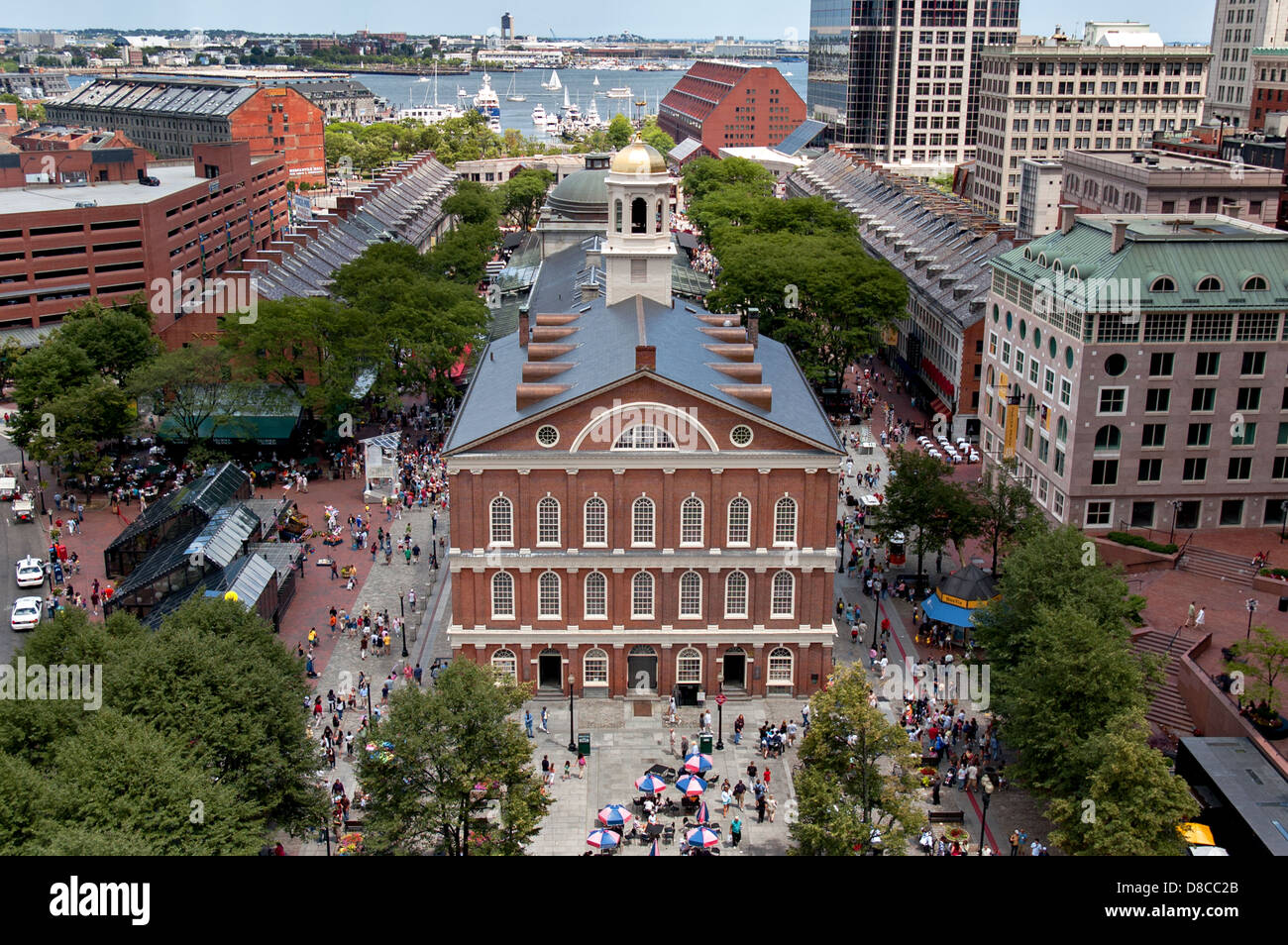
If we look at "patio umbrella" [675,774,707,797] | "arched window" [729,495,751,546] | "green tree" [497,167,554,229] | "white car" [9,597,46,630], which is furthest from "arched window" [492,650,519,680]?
"green tree" [497,167,554,229]

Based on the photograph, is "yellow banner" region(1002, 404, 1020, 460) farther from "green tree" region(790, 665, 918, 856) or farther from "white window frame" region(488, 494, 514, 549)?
"green tree" region(790, 665, 918, 856)

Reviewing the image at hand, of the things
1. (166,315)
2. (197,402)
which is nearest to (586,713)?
(197,402)

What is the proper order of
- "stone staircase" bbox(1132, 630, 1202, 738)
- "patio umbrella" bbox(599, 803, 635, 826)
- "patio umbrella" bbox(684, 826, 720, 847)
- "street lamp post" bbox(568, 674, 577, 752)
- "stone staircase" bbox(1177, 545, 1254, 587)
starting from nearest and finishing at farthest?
"patio umbrella" bbox(684, 826, 720, 847), "patio umbrella" bbox(599, 803, 635, 826), "stone staircase" bbox(1132, 630, 1202, 738), "street lamp post" bbox(568, 674, 577, 752), "stone staircase" bbox(1177, 545, 1254, 587)

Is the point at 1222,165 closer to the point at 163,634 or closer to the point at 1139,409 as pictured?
the point at 1139,409

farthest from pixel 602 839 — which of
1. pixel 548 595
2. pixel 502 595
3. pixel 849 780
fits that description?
pixel 502 595

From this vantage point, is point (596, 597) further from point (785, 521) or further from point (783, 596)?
point (785, 521)

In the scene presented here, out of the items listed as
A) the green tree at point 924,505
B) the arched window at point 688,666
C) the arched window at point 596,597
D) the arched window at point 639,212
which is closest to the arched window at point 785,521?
the arched window at point 688,666

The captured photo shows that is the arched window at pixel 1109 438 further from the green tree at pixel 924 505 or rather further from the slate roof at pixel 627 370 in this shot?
the slate roof at pixel 627 370
